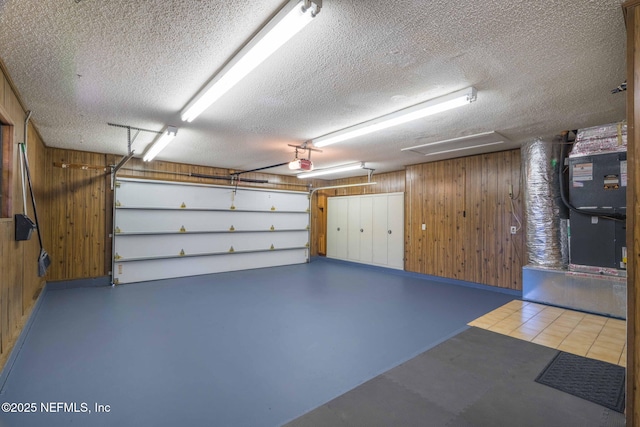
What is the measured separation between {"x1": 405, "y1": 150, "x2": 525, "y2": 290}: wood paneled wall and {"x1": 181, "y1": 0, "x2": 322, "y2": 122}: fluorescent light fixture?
4.84 meters

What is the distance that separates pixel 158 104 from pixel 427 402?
3.69 m

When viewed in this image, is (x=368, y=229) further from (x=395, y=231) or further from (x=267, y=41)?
(x=267, y=41)

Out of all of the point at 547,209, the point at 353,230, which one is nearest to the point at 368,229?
the point at 353,230

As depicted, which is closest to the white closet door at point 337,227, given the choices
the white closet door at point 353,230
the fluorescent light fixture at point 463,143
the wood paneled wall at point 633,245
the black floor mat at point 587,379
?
the white closet door at point 353,230

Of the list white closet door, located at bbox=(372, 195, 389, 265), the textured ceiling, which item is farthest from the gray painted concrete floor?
the textured ceiling

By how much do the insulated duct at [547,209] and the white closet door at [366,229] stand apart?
3771mm

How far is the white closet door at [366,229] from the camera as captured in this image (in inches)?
297

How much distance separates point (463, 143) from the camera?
4574 millimetres

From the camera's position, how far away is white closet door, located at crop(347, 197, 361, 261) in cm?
791

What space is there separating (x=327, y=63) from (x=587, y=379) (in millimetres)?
3270

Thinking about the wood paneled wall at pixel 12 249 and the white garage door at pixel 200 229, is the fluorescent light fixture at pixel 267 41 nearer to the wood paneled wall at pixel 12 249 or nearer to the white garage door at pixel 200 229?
the wood paneled wall at pixel 12 249

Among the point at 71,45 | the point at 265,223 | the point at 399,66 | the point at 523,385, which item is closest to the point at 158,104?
the point at 71,45

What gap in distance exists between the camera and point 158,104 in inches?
121

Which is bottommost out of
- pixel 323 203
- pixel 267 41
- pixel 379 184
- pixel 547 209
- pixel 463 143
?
pixel 547 209
